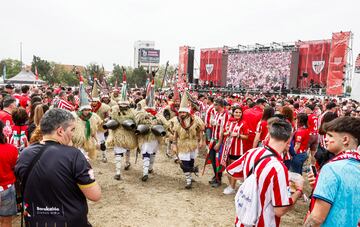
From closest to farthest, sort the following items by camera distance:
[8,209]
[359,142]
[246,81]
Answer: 1. [359,142]
2. [8,209]
3. [246,81]

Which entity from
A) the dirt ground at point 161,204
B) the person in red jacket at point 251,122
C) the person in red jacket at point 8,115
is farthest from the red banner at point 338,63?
the person in red jacket at point 8,115

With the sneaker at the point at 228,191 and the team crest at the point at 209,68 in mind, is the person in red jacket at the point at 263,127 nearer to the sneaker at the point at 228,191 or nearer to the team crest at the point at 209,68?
the sneaker at the point at 228,191

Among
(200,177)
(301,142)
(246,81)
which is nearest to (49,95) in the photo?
(200,177)

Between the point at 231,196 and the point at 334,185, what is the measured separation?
170 inches

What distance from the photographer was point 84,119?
232 inches

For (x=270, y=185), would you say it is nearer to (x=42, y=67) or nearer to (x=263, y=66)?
(x=263, y=66)

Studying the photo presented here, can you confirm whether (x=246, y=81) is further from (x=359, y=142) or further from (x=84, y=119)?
(x=359, y=142)

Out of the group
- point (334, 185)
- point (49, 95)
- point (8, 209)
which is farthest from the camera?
point (49, 95)

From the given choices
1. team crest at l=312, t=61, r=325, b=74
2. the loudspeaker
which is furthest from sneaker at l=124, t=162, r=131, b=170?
the loudspeaker

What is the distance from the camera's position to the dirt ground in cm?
480

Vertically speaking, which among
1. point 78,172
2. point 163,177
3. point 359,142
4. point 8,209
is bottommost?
point 163,177

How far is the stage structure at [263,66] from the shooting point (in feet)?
112

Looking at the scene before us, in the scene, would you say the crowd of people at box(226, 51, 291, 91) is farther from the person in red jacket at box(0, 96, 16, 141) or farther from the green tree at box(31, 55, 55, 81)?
the person in red jacket at box(0, 96, 16, 141)

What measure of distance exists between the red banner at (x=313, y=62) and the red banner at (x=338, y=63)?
5.04m
